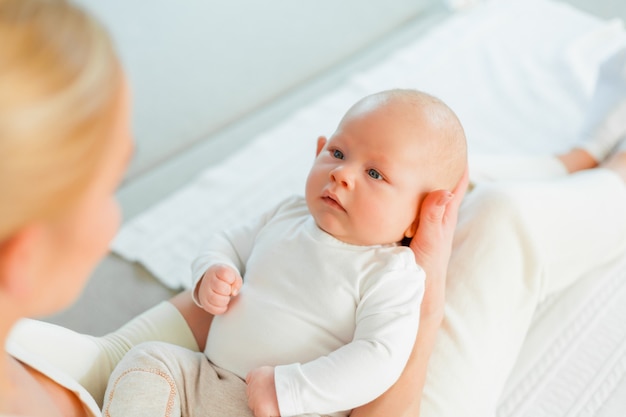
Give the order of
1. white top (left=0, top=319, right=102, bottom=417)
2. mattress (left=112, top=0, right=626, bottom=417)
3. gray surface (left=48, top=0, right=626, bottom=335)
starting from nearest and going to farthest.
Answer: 1. white top (left=0, top=319, right=102, bottom=417)
2. mattress (left=112, top=0, right=626, bottom=417)
3. gray surface (left=48, top=0, right=626, bottom=335)

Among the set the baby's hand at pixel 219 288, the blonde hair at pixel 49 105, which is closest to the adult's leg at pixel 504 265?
the baby's hand at pixel 219 288

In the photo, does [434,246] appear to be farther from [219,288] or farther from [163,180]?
[163,180]

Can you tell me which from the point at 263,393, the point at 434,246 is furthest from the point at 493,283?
the point at 263,393

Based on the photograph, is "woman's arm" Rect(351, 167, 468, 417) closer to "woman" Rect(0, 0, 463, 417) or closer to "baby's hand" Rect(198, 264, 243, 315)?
→ "baby's hand" Rect(198, 264, 243, 315)

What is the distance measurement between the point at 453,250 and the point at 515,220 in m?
0.11

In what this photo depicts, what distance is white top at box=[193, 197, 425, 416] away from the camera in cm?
89

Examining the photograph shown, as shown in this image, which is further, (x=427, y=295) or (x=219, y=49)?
(x=219, y=49)

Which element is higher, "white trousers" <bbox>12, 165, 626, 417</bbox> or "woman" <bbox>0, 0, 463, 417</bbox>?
"woman" <bbox>0, 0, 463, 417</bbox>

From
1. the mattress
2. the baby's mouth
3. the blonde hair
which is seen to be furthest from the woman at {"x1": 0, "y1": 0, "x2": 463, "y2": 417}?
the mattress

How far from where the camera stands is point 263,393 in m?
0.88

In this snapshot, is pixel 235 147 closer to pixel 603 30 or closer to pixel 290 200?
pixel 290 200

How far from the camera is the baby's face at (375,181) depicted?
100cm

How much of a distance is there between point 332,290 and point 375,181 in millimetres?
170

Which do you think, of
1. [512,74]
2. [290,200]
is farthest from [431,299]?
[512,74]
